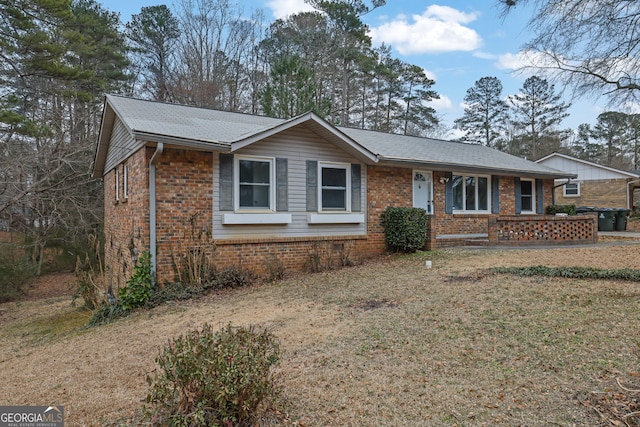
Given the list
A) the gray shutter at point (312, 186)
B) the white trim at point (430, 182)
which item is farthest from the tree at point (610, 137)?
the gray shutter at point (312, 186)

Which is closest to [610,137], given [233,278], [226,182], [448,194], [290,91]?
[448,194]

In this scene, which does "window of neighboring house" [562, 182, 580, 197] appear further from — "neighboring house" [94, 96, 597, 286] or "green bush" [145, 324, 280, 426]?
"green bush" [145, 324, 280, 426]

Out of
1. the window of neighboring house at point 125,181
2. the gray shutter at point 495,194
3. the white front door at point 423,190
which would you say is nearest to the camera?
the window of neighboring house at point 125,181

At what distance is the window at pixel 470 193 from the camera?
1349 cm

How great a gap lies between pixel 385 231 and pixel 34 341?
8683 millimetres

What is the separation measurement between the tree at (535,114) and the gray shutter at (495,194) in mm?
23309

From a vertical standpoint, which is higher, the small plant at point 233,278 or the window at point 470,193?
the window at point 470,193

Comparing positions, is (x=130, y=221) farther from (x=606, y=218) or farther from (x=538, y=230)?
(x=606, y=218)

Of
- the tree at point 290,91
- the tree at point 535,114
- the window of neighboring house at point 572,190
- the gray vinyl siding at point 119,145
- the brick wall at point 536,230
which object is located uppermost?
the tree at point 535,114

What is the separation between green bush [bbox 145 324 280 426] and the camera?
266 centimetres

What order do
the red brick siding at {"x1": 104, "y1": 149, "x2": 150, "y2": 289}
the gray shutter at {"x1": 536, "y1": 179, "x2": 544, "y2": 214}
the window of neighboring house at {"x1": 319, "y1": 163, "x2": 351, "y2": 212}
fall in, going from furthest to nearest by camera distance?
the gray shutter at {"x1": 536, "y1": 179, "x2": 544, "y2": 214} → the window of neighboring house at {"x1": 319, "y1": 163, "x2": 351, "y2": 212} → the red brick siding at {"x1": 104, "y1": 149, "x2": 150, "y2": 289}

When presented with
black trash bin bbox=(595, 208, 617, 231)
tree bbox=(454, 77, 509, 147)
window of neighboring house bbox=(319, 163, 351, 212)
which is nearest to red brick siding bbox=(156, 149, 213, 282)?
window of neighboring house bbox=(319, 163, 351, 212)

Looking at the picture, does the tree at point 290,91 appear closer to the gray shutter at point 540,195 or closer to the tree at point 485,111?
the gray shutter at point 540,195

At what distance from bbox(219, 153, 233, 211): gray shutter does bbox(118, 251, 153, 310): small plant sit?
198 centimetres
